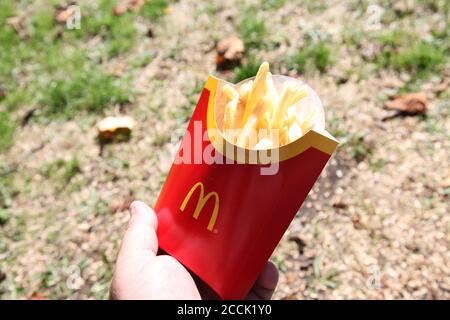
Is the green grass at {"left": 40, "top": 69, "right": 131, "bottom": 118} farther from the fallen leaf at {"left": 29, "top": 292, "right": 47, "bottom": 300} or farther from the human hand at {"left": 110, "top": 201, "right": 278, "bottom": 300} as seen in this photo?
the human hand at {"left": 110, "top": 201, "right": 278, "bottom": 300}

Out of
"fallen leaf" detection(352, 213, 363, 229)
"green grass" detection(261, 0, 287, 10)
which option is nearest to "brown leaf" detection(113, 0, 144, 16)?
"green grass" detection(261, 0, 287, 10)

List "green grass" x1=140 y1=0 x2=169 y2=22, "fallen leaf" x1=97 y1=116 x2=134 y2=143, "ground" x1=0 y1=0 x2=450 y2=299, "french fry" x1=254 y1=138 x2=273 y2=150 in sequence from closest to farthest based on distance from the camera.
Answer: "french fry" x1=254 y1=138 x2=273 y2=150, "ground" x1=0 y1=0 x2=450 y2=299, "fallen leaf" x1=97 y1=116 x2=134 y2=143, "green grass" x1=140 y1=0 x2=169 y2=22

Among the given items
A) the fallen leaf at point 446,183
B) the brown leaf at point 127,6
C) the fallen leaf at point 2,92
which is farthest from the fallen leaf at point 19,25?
the fallen leaf at point 446,183

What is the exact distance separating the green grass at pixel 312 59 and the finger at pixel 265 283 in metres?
1.58

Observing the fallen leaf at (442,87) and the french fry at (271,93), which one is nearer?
the french fry at (271,93)

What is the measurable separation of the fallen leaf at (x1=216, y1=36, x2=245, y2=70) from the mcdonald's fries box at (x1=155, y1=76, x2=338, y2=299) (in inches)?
66.6

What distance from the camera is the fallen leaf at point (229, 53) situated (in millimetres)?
3416

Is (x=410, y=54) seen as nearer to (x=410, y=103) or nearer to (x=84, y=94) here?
(x=410, y=103)

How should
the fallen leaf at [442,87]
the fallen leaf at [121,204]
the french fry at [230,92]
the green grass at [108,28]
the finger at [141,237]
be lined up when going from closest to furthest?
the french fry at [230,92], the finger at [141,237], the fallen leaf at [121,204], the fallen leaf at [442,87], the green grass at [108,28]

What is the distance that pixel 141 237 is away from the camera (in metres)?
1.85

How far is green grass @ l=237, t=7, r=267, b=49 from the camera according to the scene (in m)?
3.52

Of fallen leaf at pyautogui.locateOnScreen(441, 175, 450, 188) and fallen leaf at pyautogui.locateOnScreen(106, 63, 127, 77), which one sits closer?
fallen leaf at pyautogui.locateOnScreen(441, 175, 450, 188)

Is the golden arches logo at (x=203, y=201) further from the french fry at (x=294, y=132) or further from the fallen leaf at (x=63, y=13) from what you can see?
the fallen leaf at (x=63, y=13)
